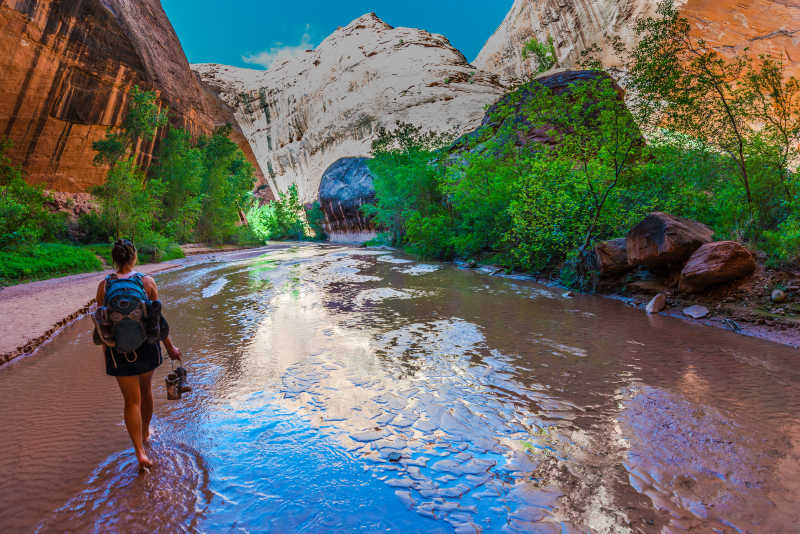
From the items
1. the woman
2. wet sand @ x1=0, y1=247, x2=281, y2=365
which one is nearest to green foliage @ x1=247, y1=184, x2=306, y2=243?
wet sand @ x1=0, y1=247, x2=281, y2=365

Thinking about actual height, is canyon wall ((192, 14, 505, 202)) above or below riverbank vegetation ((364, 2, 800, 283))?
above

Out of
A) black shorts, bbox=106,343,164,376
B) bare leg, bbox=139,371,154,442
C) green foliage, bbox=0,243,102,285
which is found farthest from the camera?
green foliage, bbox=0,243,102,285

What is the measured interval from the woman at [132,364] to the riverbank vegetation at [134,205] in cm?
1314

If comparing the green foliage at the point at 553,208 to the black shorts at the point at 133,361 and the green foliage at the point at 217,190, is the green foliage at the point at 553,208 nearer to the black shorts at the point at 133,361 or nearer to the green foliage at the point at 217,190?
the black shorts at the point at 133,361

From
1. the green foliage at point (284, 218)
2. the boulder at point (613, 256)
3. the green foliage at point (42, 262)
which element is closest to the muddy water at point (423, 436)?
the boulder at point (613, 256)

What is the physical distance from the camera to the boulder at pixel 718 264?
6.85 m

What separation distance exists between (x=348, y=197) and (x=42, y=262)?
31510 mm

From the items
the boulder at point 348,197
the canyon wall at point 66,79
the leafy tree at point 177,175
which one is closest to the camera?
the canyon wall at point 66,79

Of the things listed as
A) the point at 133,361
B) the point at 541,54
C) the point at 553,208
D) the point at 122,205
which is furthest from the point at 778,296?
the point at 122,205

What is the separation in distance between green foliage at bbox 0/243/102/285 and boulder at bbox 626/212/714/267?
17771mm

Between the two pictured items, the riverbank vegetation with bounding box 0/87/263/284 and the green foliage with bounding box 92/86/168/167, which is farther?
the green foliage with bounding box 92/86/168/167

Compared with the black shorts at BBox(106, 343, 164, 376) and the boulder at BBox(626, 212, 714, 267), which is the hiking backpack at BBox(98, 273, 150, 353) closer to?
the black shorts at BBox(106, 343, 164, 376)

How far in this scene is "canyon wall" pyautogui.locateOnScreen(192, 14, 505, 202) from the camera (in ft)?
161

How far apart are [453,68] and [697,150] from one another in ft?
163
